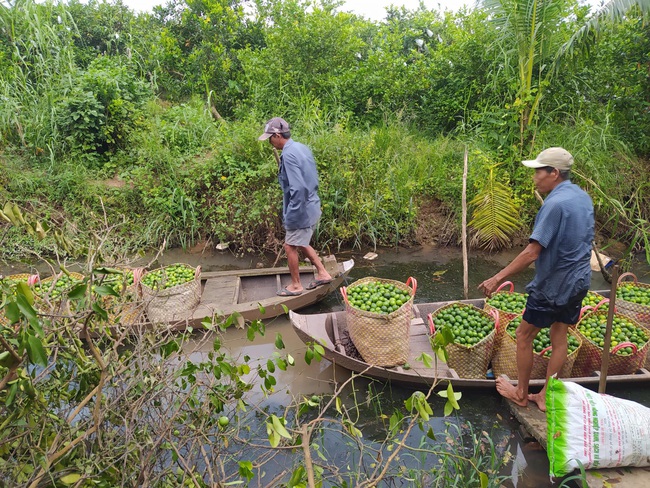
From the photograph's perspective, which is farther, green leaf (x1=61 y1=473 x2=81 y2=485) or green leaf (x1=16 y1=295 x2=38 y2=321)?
green leaf (x1=61 y1=473 x2=81 y2=485)

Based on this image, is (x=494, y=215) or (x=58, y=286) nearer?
(x=58, y=286)

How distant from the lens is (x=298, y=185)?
5020 mm

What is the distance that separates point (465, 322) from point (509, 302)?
0.64m

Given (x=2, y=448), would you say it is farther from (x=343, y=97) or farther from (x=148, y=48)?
(x=148, y=48)

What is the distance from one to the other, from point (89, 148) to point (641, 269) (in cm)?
912

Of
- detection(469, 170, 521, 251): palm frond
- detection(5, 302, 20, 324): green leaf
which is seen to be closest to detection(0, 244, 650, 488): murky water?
detection(469, 170, 521, 251): palm frond

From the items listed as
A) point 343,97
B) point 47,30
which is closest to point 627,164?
point 343,97

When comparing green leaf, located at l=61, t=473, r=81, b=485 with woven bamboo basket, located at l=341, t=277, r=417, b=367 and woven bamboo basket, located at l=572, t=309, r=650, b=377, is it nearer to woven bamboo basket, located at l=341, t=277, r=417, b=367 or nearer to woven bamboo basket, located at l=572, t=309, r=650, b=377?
woven bamboo basket, located at l=341, t=277, r=417, b=367

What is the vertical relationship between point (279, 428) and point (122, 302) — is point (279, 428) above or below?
below

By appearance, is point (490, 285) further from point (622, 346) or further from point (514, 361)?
point (622, 346)

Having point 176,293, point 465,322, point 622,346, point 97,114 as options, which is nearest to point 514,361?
point 465,322

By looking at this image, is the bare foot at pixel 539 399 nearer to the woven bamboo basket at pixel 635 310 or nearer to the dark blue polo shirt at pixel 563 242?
the dark blue polo shirt at pixel 563 242

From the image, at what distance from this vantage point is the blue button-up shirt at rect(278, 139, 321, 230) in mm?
5000

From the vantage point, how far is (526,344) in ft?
11.1
